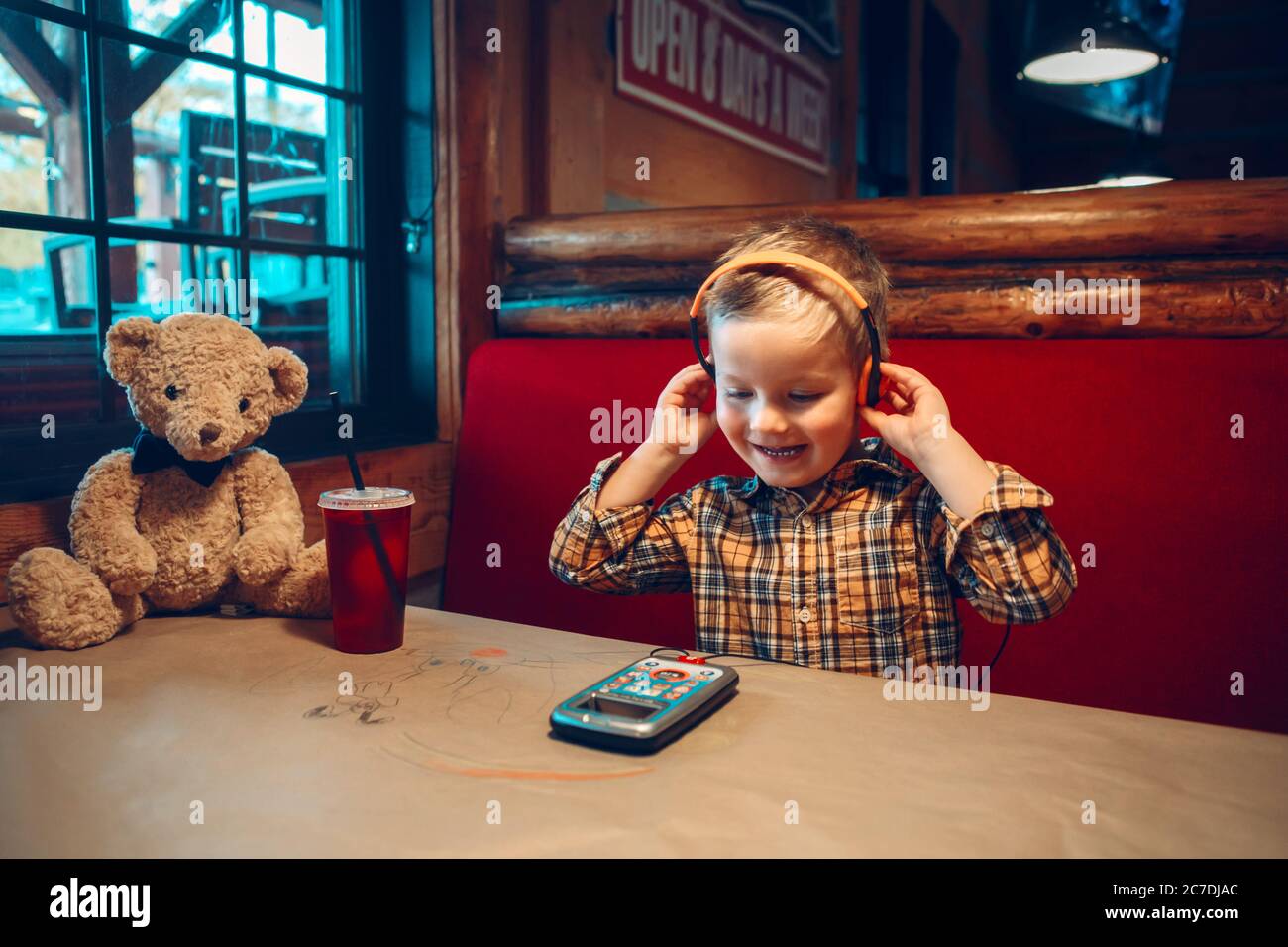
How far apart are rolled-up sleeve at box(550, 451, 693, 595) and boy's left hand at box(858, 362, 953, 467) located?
0.33 m

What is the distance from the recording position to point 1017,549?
44.9 inches

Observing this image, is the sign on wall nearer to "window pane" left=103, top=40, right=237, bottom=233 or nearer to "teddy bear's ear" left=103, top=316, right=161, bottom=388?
"window pane" left=103, top=40, right=237, bottom=233

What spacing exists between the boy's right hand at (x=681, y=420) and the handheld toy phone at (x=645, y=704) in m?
0.45

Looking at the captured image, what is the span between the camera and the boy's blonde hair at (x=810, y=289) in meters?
1.13

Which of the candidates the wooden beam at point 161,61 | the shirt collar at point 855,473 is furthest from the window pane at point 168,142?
the shirt collar at point 855,473

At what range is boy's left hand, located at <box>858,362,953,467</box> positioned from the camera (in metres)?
1.19

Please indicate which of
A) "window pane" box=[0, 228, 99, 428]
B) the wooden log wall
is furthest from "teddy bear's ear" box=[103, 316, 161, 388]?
the wooden log wall

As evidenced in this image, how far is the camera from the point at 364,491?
1178mm

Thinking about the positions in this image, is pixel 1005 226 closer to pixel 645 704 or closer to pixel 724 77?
pixel 645 704

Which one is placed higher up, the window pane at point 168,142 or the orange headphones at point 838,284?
the window pane at point 168,142

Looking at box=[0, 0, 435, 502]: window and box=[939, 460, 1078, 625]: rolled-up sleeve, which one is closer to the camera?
Answer: box=[939, 460, 1078, 625]: rolled-up sleeve

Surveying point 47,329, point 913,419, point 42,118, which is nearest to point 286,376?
point 47,329

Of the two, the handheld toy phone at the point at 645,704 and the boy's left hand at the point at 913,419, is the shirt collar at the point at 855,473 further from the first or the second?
the handheld toy phone at the point at 645,704

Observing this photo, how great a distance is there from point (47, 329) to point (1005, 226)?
5.22 feet
